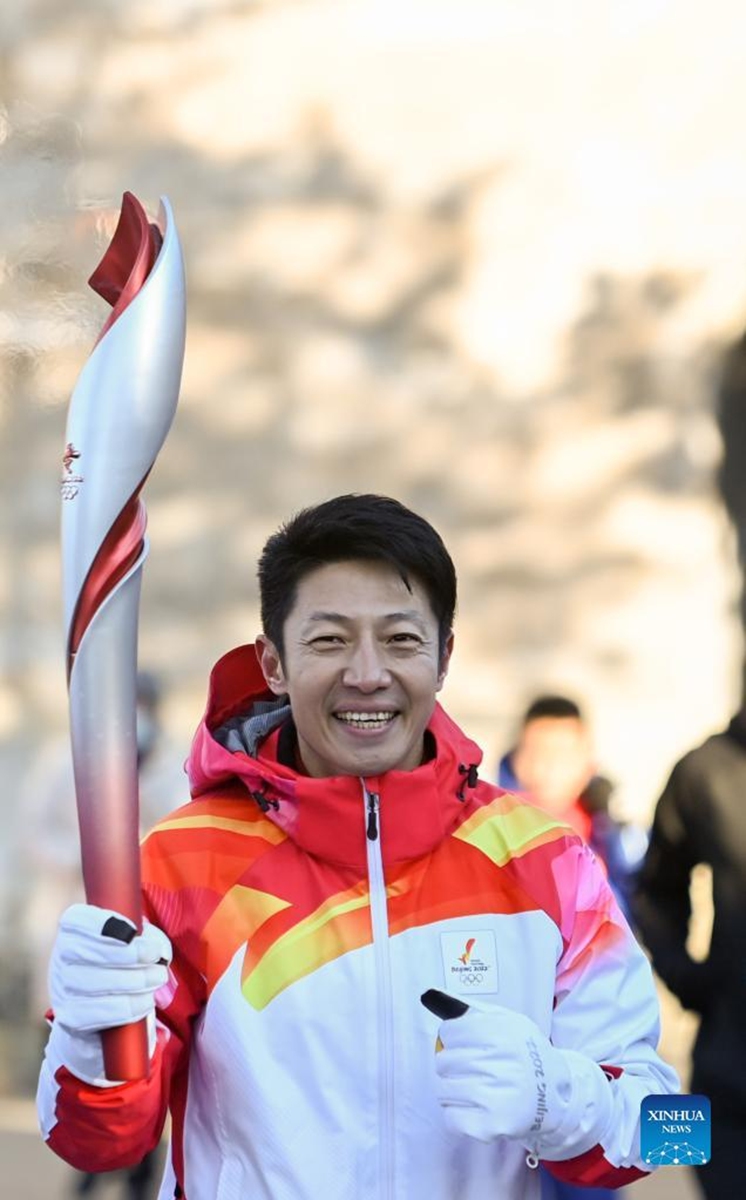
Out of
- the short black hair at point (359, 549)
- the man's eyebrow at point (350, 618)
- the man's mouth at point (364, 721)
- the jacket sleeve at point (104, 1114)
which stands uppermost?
the short black hair at point (359, 549)

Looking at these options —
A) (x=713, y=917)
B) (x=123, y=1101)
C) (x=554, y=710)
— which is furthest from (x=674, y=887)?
(x=123, y=1101)

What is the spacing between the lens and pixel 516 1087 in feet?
5.47

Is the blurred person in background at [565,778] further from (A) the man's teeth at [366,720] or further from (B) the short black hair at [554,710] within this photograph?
(A) the man's teeth at [366,720]

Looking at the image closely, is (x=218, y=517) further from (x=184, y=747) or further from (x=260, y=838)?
(x=260, y=838)

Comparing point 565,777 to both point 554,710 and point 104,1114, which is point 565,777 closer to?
point 554,710

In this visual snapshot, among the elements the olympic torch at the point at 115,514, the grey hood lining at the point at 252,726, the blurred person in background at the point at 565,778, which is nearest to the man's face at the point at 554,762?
the blurred person in background at the point at 565,778

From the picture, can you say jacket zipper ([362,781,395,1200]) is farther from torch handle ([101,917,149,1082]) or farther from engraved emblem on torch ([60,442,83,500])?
engraved emblem on torch ([60,442,83,500])

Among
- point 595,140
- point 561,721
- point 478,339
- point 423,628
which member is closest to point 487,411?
point 478,339

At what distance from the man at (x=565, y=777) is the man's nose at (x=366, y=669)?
86.4 inches

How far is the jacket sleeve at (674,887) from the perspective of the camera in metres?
3.17

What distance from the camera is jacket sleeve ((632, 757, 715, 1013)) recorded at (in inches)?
125

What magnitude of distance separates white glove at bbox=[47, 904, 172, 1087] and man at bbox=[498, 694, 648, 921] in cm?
232

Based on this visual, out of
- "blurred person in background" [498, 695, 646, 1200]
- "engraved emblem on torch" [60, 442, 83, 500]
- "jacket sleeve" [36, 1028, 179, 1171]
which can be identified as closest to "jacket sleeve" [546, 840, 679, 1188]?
"jacket sleeve" [36, 1028, 179, 1171]

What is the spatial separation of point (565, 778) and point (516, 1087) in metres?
2.41
